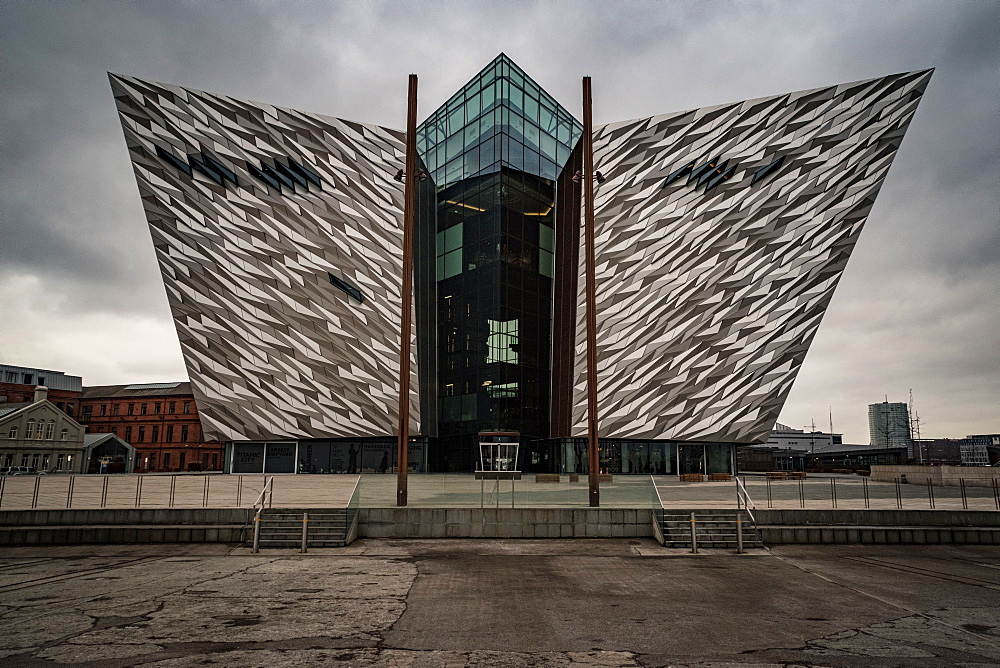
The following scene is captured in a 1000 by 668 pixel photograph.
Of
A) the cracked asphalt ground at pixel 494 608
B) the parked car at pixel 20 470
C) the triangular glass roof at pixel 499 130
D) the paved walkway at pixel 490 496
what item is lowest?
the parked car at pixel 20 470

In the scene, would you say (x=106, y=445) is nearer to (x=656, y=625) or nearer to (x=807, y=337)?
(x=807, y=337)

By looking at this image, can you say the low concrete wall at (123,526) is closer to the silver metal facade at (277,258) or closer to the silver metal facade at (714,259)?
the silver metal facade at (277,258)

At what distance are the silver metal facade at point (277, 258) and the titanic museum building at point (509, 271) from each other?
0.14 metres

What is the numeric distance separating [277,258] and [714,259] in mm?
29016

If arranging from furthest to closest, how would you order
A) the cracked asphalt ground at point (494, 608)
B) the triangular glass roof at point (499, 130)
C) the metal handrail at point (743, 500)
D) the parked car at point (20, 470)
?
1. the parked car at point (20, 470)
2. the triangular glass roof at point (499, 130)
3. the metal handrail at point (743, 500)
4. the cracked asphalt ground at point (494, 608)

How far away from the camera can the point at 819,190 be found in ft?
139

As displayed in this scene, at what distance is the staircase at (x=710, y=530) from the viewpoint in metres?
17.7

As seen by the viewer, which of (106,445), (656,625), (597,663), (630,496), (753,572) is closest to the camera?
(597,663)

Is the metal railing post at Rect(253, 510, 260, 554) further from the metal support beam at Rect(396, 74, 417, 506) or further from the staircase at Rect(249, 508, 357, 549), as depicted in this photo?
the metal support beam at Rect(396, 74, 417, 506)

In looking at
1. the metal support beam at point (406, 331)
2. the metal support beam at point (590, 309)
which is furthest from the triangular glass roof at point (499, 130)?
the metal support beam at point (406, 331)

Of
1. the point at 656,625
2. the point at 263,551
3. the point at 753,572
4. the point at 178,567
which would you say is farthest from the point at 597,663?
the point at 263,551

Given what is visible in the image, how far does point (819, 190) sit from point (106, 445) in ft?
230

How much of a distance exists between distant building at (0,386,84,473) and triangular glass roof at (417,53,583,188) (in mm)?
42334

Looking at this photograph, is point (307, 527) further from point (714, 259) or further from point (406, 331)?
point (714, 259)
